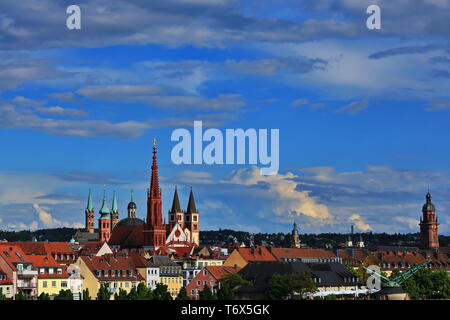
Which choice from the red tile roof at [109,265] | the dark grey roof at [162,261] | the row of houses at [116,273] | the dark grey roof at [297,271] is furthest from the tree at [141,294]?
the dark grey roof at [162,261]

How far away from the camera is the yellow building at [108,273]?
141125 millimetres

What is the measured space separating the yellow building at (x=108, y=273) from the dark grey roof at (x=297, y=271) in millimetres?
16004

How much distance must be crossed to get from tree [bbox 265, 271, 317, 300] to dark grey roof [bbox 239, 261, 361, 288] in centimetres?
593

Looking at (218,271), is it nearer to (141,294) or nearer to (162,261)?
(162,261)

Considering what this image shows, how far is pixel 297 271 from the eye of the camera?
150 meters

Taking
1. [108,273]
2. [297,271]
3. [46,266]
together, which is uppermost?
[46,266]

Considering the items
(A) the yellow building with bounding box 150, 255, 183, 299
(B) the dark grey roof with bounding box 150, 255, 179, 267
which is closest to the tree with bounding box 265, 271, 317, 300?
(A) the yellow building with bounding box 150, 255, 183, 299

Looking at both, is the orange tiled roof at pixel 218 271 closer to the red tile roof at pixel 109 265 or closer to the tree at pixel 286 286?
the red tile roof at pixel 109 265

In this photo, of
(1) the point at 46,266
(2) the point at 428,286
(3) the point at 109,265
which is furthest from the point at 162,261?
(2) the point at 428,286

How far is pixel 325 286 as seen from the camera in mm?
154625

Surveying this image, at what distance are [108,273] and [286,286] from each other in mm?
26906

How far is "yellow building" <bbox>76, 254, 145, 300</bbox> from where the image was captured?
14112 cm
